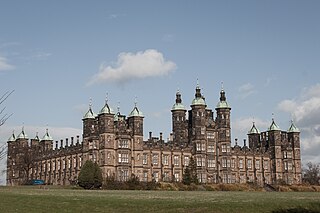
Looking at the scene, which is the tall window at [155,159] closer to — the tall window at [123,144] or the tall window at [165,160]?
the tall window at [165,160]

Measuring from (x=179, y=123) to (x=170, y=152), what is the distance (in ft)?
24.8

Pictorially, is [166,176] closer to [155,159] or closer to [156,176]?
[156,176]

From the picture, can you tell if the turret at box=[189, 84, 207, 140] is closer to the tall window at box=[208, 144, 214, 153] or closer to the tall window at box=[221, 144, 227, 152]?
the tall window at box=[208, 144, 214, 153]

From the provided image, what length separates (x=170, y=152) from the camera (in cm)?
11138

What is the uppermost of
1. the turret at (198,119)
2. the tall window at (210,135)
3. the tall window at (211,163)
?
the turret at (198,119)

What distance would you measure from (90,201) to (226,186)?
216 feet

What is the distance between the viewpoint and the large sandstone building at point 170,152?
105m

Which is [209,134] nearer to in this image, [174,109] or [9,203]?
[174,109]

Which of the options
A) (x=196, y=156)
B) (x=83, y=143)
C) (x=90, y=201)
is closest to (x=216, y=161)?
(x=196, y=156)

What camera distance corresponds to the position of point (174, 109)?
118m

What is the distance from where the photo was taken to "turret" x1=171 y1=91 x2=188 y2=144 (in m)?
116

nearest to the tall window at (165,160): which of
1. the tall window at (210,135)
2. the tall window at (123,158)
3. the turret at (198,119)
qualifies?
the turret at (198,119)

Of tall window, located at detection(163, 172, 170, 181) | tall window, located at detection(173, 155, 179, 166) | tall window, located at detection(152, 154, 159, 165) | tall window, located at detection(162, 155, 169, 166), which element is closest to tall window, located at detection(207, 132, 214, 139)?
tall window, located at detection(173, 155, 179, 166)

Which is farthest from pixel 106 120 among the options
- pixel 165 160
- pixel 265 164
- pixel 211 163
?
pixel 265 164
